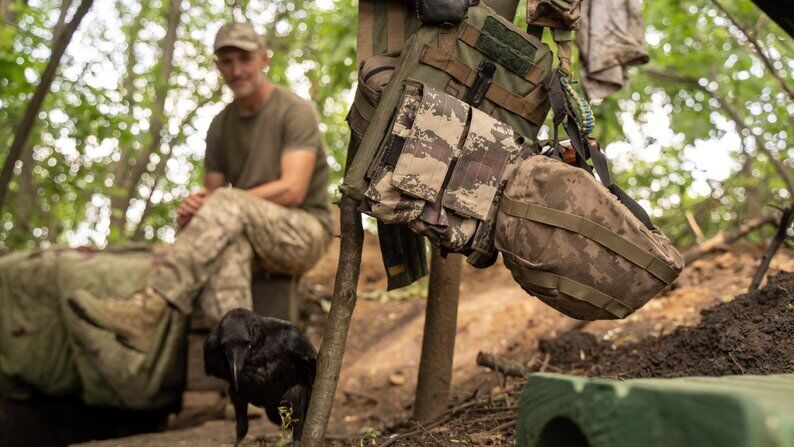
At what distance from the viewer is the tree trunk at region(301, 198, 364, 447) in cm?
307

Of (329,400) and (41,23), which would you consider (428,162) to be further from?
(41,23)

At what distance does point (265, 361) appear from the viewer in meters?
3.67

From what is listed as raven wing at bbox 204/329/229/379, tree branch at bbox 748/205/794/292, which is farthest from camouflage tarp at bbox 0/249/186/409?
tree branch at bbox 748/205/794/292

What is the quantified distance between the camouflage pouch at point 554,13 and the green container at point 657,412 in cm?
169

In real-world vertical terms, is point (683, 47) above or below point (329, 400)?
above

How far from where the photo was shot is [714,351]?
3502 millimetres

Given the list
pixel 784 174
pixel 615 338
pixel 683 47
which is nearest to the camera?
pixel 615 338

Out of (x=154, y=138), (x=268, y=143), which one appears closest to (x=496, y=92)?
(x=268, y=143)

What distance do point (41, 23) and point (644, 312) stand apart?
16.7 feet

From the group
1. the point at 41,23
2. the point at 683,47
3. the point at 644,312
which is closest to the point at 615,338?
the point at 644,312

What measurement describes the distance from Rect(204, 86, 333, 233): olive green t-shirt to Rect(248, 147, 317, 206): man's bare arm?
78 mm

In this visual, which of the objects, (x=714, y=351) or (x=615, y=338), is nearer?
(x=714, y=351)

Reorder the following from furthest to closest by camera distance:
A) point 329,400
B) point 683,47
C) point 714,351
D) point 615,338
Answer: point 683,47, point 615,338, point 714,351, point 329,400

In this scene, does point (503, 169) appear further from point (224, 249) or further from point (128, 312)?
point (128, 312)
